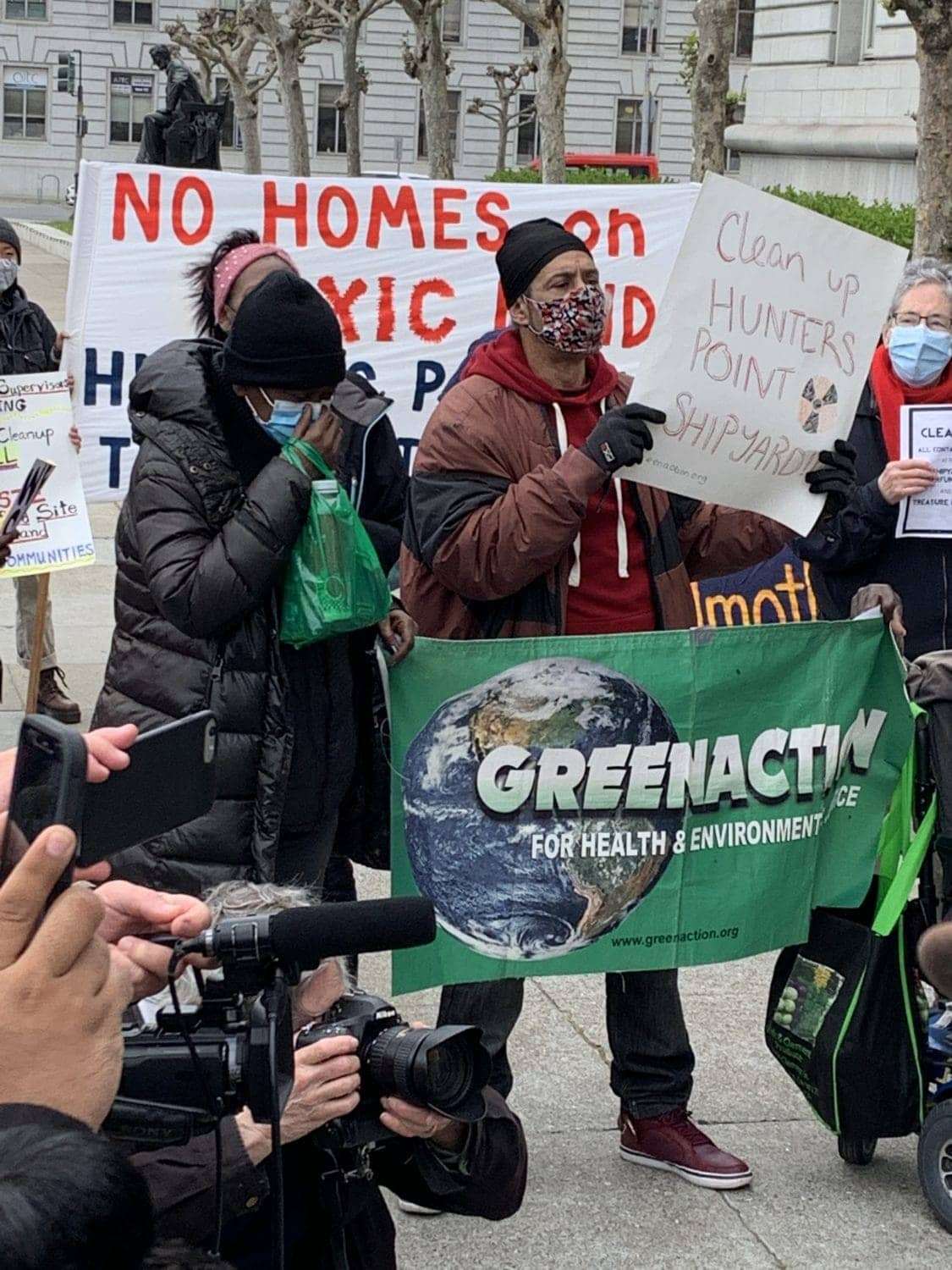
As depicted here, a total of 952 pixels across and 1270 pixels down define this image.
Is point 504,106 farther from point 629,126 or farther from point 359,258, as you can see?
point 359,258

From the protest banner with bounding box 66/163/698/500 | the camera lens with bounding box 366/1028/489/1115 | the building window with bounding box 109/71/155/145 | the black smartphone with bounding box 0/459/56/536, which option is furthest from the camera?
the building window with bounding box 109/71/155/145

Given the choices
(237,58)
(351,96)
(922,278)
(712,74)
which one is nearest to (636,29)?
(237,58)

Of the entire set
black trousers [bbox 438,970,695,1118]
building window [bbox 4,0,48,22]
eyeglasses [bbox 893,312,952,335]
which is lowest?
black trousers [bbox 438,970,695,1118]

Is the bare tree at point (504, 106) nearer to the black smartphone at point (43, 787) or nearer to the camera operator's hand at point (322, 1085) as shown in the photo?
the camera operator's hand at point (322, 1085)

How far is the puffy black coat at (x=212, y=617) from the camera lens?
12.0 feet

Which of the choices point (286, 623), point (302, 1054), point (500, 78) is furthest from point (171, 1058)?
point (500, 78)

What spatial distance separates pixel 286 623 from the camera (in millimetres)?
3721

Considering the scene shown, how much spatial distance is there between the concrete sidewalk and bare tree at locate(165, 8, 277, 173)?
32.2 metres

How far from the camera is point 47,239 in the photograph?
3803 cm

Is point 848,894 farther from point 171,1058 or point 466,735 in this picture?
point 171,1058

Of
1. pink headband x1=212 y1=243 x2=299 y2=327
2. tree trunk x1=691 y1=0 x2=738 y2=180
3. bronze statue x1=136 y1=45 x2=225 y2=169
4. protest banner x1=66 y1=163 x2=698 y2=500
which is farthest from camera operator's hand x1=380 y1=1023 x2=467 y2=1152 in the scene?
bronze statue x1=136 y1=45 x2=225 y2=169

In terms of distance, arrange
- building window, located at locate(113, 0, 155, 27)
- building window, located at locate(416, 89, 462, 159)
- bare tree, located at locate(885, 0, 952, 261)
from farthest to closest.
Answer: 1. building window, located at locate(416, 89, 462, 159)
2. building window, located at locate(113, 0, 155, 27)
3. bare tree, located at locate(885, 0, 952, 261)

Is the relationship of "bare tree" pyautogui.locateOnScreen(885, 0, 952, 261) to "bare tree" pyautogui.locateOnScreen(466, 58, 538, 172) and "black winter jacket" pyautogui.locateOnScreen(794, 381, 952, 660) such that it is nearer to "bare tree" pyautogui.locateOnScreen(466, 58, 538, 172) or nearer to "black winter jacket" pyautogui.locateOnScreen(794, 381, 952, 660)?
"black winter jacket" pyautogui.locateOnScreen(794, 381, 952, 660)

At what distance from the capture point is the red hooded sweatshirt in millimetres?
3947
